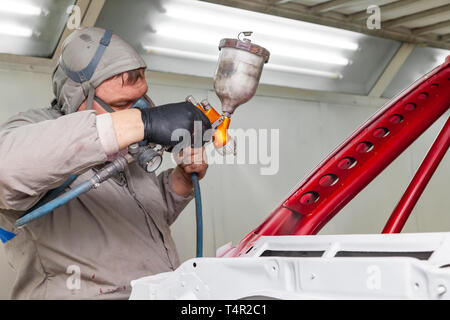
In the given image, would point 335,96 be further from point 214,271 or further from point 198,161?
point 214,271

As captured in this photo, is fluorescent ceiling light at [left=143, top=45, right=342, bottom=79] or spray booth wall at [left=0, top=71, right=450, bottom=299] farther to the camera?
fluorescent ceiling light at [left=143, top=45, right=342, bottom=79]

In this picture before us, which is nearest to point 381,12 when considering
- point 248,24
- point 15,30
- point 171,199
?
point 248,24

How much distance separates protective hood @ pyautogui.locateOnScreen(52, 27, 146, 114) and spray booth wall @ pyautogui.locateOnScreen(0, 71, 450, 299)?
3.90 feet

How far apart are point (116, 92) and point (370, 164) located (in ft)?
3.27

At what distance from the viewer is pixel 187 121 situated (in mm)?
1850

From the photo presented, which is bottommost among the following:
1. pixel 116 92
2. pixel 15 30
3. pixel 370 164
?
pixel 370 164

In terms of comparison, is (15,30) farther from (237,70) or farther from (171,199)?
(237,70)

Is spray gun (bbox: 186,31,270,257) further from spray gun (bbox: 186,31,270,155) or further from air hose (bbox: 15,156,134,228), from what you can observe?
air hose (bbox: 15,156,134,228)

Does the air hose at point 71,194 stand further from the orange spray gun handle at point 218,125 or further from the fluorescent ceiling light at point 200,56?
the fluorescent ceiling light at point 200,56

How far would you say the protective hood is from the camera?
220cm

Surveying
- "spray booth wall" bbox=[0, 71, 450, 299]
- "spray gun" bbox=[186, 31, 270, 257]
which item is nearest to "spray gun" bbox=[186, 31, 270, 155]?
"spray gun" bbox=[186, 31, 270, 257]

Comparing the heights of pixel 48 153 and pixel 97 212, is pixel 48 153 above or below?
above

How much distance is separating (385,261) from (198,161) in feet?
4.84

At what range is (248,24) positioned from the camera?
153 inches
